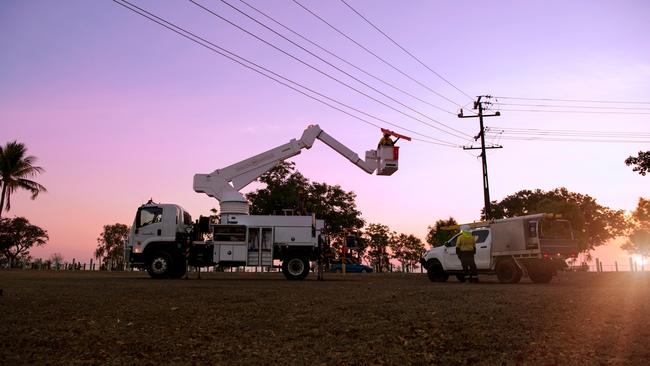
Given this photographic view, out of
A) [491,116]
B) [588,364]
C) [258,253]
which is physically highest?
[491,116]

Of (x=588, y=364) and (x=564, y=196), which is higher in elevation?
(x=564, y=196)

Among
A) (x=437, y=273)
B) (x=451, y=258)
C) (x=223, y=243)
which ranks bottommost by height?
(x=437, y=273)

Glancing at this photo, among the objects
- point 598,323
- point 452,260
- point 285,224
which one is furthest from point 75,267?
point 598,323

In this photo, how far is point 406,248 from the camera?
81.4 m

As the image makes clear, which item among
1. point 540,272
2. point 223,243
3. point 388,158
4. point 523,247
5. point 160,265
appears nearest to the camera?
point 523,247

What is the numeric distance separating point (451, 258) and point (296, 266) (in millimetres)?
6431

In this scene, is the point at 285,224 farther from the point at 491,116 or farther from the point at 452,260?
the point at 491,116

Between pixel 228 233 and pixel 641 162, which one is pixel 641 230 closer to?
pixel 641 162

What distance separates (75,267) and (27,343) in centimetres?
5819

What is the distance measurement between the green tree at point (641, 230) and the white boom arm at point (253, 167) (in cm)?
5451

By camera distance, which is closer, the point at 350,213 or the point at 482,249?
the point at 482,249

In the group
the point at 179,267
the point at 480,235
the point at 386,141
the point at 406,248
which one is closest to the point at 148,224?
the point at 179,267

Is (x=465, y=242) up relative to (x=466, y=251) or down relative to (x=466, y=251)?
up

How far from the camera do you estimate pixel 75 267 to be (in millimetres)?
57625
